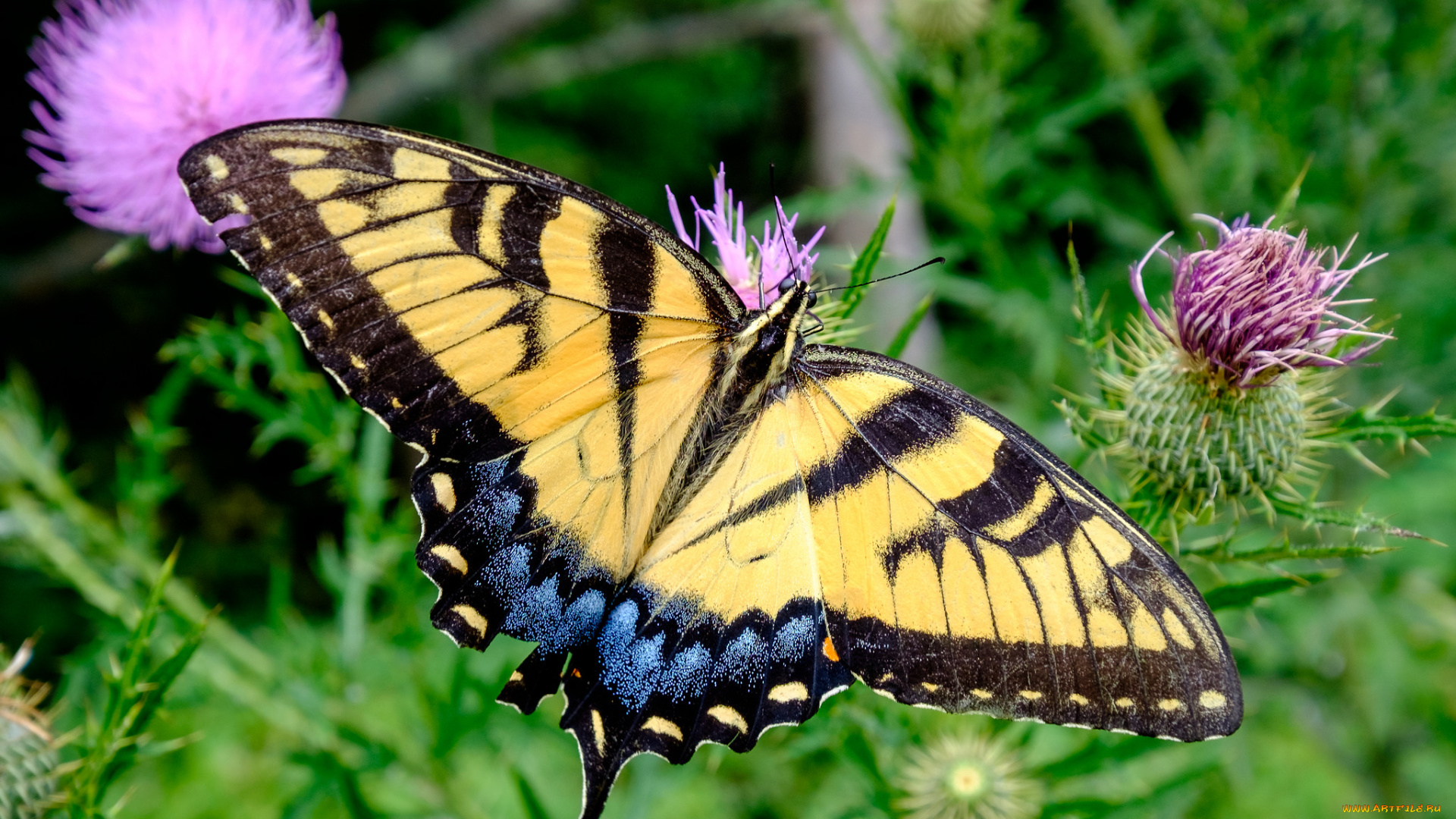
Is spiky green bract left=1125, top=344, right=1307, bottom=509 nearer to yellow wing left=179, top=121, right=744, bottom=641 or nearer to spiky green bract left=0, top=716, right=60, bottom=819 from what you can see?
yellow wing left=179, top=121, right=744, bottom=641

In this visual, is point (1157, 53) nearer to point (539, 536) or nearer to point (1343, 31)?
point (1343, 31)

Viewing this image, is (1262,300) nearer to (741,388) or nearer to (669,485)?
(741,388)

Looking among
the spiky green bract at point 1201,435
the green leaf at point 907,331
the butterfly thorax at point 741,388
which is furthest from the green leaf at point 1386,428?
the butterfly thorax at point 741,388

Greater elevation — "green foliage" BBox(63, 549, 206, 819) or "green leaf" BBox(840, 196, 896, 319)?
"green leaf" BBox(840, 196, 896, 319)

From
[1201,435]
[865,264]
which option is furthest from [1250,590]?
[865,264]

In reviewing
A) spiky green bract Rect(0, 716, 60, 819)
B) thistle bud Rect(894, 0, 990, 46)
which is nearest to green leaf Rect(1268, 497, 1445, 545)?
thistle bud Rect(894, 0, 990, 46)
